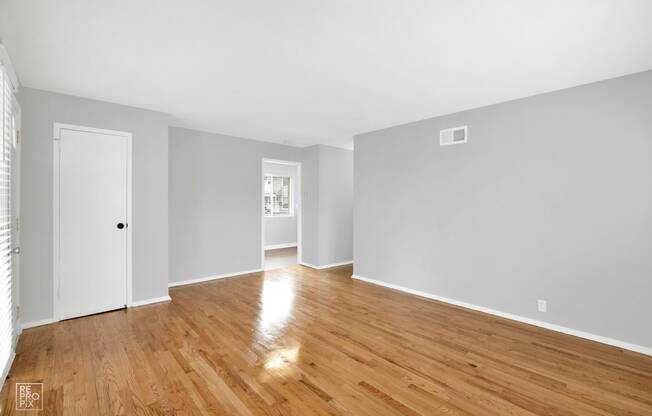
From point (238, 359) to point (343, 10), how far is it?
2.84 m

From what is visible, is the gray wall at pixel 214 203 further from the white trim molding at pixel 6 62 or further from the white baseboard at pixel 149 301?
the white trim molding at pixel 6 62

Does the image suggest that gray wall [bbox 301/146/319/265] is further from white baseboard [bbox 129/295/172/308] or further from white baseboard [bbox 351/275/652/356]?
white baseboard [bbox 129/295/172/308]

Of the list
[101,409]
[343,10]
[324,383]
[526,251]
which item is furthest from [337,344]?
[343,10]

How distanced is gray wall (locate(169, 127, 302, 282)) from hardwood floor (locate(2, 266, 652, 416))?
4.57 ft

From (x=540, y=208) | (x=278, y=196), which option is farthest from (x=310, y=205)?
(x=540, y=208)

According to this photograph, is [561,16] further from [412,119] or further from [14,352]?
[14,352]

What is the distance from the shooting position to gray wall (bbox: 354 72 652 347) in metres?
2.81

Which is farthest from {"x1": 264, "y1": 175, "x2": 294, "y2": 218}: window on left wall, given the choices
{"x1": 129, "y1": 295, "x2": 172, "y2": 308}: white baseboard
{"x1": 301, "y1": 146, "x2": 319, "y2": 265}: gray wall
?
{"x1": 129, "y1": 295, "x2": 172, "y2": 308}: white baseboard

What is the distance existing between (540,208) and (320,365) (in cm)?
295

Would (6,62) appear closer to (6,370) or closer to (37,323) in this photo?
(6,370)

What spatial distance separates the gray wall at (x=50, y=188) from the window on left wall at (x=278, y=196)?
4.92 meters

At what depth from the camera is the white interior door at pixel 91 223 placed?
3396mm

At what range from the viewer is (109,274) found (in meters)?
3.67

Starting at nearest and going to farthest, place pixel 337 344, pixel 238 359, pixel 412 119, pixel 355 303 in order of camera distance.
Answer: pixel 238 359 < pixel 337 344 < pixel 355 303 < pixel 412 119
